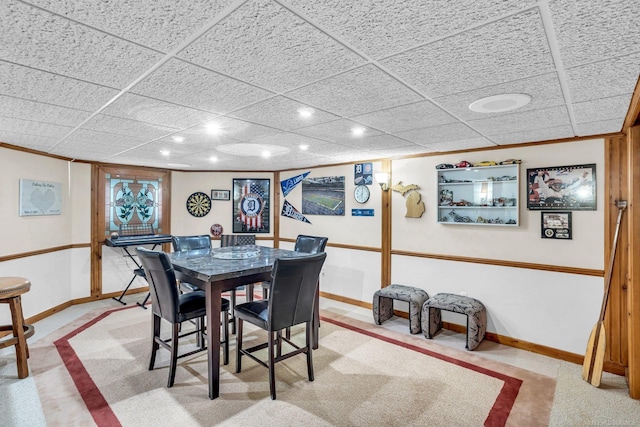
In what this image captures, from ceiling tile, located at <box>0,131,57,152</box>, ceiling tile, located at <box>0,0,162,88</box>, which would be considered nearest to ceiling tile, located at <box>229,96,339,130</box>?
ceiling tile, located at <box>0,0,162,88</box>

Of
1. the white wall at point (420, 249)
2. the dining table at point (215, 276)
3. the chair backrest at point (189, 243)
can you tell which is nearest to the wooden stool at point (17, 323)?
the white wall at point (420, 249)

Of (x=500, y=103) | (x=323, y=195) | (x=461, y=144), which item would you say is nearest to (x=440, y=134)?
(x=461, y=144)

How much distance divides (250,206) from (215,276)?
3.81m

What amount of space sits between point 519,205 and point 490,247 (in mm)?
554

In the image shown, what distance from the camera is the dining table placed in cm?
251

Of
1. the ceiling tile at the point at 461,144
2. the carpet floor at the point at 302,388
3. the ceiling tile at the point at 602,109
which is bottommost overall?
the carpet floor at the point at 302,388

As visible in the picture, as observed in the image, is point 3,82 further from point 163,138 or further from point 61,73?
point 163,138

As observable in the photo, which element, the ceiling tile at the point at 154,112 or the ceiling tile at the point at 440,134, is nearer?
the ceiling tile at the point at 154,112

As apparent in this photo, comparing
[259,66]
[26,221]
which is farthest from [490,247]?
[26,221]

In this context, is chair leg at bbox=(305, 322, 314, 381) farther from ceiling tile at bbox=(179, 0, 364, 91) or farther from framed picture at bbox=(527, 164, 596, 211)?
framed picture at bbox=(527, 164, 596, 211)

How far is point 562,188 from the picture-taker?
3.24m

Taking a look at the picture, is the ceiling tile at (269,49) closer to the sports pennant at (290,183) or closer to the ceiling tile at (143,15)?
the ceiling tile at (143,15)

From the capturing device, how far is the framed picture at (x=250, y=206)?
243 inches

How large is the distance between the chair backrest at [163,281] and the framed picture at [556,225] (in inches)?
139
